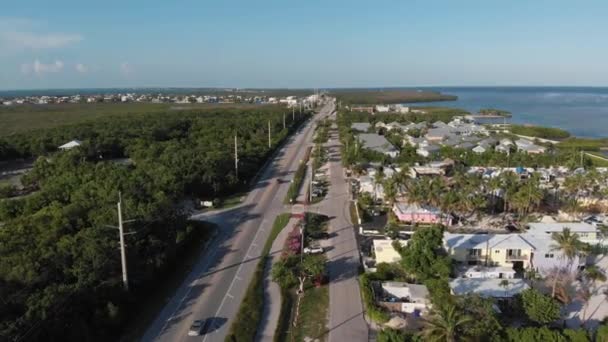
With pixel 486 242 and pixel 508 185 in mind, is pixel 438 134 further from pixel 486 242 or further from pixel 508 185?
pixel 486 242

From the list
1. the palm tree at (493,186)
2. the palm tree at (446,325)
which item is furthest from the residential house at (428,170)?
the palm tree at (446,325)

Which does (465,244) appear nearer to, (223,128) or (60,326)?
(60,326)

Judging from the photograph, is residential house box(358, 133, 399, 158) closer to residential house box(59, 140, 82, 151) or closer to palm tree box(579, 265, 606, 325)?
palm tree box(579, 265, 606, 325)

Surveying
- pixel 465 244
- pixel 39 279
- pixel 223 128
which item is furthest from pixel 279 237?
pixel 223 128

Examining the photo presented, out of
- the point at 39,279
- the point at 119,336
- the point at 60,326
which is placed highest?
the point at 39,279

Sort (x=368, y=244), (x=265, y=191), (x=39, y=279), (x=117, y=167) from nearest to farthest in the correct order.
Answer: (x=39, y=279)
(x=368, y=244)
(x=117, y=167)
(x=265, y=191)

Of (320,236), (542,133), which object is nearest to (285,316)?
(320,236)

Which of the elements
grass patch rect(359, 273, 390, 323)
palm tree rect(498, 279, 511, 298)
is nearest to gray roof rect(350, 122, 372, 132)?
palm tree rect(498, 279, 511, 298)

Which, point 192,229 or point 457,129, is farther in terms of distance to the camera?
point 457,129
